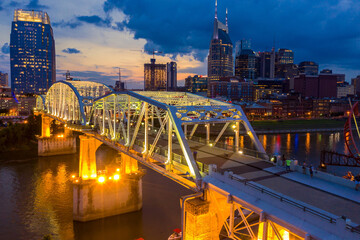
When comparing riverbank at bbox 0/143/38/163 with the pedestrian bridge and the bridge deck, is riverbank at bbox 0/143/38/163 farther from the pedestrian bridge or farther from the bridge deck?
the bridge deck

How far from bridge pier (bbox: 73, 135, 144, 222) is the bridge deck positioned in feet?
47.7

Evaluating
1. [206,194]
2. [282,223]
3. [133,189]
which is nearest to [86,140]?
[133,189]

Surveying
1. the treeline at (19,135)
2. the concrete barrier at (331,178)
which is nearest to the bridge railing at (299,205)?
the concrete barrier at (331,178)

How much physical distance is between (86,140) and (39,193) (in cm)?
1127

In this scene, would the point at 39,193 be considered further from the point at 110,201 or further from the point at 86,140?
the point at 110,201

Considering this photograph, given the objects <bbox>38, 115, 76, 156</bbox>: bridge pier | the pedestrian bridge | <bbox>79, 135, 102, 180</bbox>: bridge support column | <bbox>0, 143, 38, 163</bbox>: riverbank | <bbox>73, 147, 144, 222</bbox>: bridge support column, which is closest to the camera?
the pedestrian bridge

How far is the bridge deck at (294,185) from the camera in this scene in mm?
11539

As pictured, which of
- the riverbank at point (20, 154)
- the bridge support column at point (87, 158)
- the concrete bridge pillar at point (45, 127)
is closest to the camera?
the bridge support column at point (87, 158)

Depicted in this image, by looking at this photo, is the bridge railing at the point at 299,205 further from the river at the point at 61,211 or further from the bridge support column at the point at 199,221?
the river at the point at 61,211

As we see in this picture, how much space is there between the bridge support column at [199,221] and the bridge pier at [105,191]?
17902 mm

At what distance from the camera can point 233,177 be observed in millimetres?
13055

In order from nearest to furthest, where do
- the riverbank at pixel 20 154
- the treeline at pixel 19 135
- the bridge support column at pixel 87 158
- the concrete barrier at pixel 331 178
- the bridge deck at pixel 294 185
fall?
the bridge deck at pixel 294 185 < the concrete barrier at pixel 331 178 < the bridge support column at pixel 87 158 < the riverbank at pixel 20 154 < the treeline at pixel 19 135

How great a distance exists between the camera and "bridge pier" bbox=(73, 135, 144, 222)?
30.4m

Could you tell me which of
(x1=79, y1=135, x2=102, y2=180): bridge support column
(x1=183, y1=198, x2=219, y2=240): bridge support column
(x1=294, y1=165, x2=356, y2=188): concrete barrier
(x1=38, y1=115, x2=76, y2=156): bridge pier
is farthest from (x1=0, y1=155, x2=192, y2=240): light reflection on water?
(x1=38, y1=115, x2=76, y2=156): bridge pier
